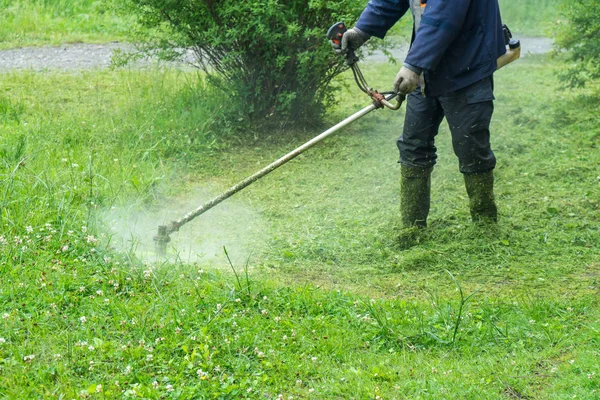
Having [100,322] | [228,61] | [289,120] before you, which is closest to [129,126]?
[228,61]

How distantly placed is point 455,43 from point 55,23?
26.9 ft

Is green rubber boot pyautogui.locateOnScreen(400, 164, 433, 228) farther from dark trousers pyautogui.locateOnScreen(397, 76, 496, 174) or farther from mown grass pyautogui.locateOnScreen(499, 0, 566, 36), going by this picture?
mown grass pyautogui.locateOnScreen(499, 0, 566, 36)

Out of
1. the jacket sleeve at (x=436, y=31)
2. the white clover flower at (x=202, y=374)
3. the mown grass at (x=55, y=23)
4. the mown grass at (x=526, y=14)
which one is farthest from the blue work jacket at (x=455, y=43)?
the mown grass at (x=526, y=14)

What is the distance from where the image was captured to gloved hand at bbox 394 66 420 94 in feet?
15.0

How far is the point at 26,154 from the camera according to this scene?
5.54 meters

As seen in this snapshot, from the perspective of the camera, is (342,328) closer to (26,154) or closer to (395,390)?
(395,390)

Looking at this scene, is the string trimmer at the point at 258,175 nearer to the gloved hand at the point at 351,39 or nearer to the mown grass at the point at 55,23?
the gloved hand at the point at 351,39

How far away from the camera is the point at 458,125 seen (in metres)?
4.75

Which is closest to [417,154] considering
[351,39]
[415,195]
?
[415,195]

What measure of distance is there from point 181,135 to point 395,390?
415 cm

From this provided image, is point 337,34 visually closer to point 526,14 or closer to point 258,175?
point 258,175

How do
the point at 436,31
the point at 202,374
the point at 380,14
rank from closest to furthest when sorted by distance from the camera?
1. the point at 202,374
2. the point at 436,31
3. the point at 380,14

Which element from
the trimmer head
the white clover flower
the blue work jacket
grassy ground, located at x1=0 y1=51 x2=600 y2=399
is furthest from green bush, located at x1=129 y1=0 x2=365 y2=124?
the white clover flower

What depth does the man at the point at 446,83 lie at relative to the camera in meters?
4.48
